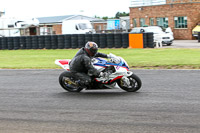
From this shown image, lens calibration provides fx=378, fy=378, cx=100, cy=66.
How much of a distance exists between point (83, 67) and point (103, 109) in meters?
2.20

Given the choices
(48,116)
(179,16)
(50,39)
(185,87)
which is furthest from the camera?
(179,16)

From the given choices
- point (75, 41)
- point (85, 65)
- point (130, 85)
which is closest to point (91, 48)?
point (85, 65)

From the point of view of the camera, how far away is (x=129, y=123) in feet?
21.3

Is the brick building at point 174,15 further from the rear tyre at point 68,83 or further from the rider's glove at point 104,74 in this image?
the rider's glove at point 104,74

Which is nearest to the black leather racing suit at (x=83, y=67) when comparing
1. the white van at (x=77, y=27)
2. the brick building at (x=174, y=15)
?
the white van at (x=77, y=27)

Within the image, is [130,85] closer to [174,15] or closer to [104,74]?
[104,74]

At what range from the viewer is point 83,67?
383 inches

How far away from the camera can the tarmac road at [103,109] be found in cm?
630

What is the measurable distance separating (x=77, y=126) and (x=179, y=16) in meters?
40.2

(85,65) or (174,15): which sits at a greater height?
(174,15)

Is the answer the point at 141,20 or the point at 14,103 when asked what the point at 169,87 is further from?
the point at 141,20

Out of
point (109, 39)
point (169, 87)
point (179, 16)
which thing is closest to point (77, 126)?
point (169, 87)

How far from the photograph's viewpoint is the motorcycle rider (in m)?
9.37

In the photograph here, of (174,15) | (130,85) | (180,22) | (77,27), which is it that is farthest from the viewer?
(174,15)
